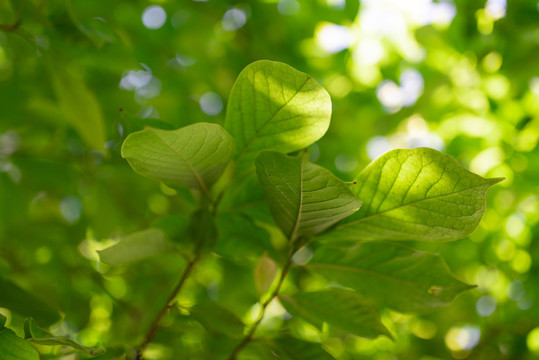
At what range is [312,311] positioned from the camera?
Answer: 2.70 ft

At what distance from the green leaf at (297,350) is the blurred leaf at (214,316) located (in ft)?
0.28

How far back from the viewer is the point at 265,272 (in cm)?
89

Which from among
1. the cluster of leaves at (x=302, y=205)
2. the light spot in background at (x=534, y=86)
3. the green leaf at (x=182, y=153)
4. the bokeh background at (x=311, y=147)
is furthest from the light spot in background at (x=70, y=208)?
the light spot in background at (x=534, y=86)

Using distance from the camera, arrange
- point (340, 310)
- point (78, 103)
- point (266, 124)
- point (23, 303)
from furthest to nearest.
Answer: point (78, 103), point (23, 303), point (340, 310), point (266, 124)

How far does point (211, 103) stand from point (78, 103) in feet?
3.36

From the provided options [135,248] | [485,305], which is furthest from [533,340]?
[135,248]

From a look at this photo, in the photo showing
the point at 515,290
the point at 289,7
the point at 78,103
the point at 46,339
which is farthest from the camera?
the point at 289,7

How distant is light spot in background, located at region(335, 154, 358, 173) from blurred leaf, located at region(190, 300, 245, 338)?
4.36 ft

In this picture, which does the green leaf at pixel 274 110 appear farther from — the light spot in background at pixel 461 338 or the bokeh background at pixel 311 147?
the light spot in background at pixel 461 338

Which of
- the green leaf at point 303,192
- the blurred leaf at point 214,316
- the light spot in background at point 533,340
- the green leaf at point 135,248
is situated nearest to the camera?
the green leaf at point 303,192

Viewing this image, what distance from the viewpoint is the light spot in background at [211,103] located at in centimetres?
204

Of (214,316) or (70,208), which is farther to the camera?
(70,208)

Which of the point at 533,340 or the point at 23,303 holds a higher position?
the point at 23,303

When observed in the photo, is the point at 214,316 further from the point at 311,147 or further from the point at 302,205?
the point at 311,147
